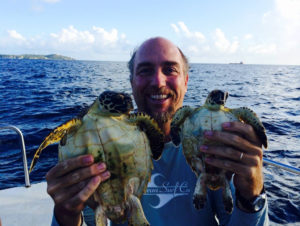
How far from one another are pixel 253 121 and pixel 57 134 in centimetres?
205

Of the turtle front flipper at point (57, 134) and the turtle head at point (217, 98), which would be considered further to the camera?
the turtle head at point (217, 98)

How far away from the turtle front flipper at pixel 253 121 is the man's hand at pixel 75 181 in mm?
1578

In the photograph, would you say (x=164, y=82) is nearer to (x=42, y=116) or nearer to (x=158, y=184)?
(x=158, y=184)

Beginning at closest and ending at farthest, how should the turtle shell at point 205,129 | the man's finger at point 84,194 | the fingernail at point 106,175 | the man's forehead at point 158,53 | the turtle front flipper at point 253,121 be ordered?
1. the man's finger at point 84,194
2. the fingernail at point 106,175
3. the turtle front flipper at point 253,121
4. the turtle shell at point 205,129
5. the man's forehead at point 158,53

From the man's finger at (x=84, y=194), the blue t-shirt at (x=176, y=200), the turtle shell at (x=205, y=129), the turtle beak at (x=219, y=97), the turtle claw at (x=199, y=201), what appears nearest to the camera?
the man's finger at (x=84, y=194)

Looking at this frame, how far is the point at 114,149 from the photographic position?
237 centimetres

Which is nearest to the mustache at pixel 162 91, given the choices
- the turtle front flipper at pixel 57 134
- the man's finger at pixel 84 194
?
the turtle front flipper at pixel 57 134

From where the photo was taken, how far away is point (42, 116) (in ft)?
45.4

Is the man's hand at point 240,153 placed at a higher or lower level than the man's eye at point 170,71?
lower

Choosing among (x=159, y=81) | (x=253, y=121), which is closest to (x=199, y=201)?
(x=253, y=121)

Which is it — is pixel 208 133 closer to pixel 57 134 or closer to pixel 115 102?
pixel 115 102

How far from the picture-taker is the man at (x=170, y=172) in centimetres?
218

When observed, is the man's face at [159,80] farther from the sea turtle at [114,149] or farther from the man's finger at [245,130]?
the man's finger at [245,130]

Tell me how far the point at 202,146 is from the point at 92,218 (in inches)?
75.2
